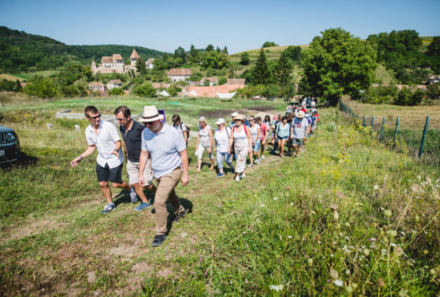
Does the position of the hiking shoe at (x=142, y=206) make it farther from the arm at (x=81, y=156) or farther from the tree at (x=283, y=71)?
the tree at (x=283, y=71)

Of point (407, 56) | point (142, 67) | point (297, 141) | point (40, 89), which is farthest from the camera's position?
point (142, 67)

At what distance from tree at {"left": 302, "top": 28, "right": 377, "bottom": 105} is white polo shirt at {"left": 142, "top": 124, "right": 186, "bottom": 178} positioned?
1414 inches

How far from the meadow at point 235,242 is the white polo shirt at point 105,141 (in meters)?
1.11

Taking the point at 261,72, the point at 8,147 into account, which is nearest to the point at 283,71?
the point at 261,72

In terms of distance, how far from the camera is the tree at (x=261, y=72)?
68812 mm

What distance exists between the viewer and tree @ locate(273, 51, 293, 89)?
6912 centimetres

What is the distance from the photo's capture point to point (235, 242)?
338 centimetres

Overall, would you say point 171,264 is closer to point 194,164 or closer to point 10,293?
point 10,293

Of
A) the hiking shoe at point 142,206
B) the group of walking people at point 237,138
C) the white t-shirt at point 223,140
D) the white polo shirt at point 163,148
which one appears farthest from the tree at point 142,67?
the white polo shirt at point 163,148

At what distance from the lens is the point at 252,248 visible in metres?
3.23

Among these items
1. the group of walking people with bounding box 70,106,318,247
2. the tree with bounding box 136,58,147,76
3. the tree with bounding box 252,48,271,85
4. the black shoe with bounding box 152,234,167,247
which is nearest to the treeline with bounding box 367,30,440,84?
the tree with bounding box 252,48,271,85

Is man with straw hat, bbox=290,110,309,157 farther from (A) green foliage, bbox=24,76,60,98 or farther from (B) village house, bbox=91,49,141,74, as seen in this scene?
(B) village house, bbox=91,49,141,74

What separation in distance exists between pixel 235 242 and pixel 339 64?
3775 cm

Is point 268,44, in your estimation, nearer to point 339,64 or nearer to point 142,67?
point 142,67
